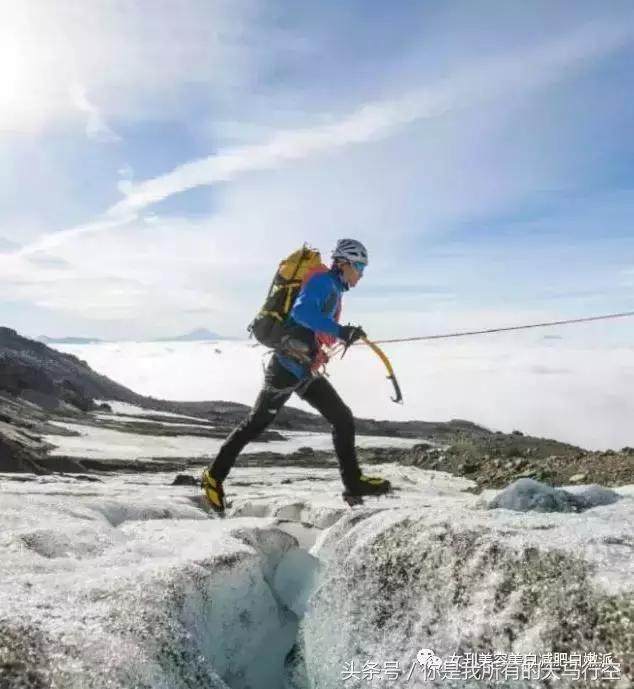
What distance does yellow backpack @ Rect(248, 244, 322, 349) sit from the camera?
A: 22.6 ft

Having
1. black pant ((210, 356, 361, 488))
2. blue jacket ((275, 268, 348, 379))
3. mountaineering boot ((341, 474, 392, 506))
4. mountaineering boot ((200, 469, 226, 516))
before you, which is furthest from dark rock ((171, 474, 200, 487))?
blue jacket ((275, 268, 348, 379))

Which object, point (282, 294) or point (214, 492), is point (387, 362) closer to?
point (282, 294)

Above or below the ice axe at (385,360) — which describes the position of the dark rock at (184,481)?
below

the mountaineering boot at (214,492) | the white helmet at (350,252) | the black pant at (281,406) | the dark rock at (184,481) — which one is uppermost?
the white helmet at (350,252)

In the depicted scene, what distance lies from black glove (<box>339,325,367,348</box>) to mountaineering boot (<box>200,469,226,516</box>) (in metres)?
2.23

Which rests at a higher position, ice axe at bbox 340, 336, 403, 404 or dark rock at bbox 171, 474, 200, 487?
ice axe at bbox 340, 336, 403, 404

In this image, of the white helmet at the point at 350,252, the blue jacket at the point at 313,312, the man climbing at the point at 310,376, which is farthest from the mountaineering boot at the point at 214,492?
the white helmet at the point at 350,252

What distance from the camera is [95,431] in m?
21.8

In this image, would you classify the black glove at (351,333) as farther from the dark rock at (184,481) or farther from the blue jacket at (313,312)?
the dark rock at (184,481)

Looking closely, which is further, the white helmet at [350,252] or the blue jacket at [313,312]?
the white helmet at [350,252]

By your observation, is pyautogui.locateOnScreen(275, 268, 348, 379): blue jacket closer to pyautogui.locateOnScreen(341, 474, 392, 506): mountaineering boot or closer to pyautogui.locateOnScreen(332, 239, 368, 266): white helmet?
pyautogui.locateOnScreen(332, 239, 368, 266): white helmet

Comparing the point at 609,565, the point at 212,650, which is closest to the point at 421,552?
the point at 609,565

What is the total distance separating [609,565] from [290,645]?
2.08 metres

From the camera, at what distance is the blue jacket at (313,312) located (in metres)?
6.59
